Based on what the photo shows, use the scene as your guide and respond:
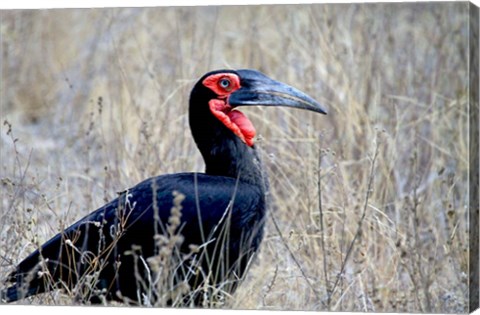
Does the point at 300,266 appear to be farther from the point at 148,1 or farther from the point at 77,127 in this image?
the point at 77,127

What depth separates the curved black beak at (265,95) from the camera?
6012mm

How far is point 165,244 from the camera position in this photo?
5.69m

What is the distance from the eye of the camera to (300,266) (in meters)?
6.21

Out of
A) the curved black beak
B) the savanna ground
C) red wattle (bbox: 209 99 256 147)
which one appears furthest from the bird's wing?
the curved black beak

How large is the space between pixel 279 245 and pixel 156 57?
1.93 m

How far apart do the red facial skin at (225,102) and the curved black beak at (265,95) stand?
0.09 feet

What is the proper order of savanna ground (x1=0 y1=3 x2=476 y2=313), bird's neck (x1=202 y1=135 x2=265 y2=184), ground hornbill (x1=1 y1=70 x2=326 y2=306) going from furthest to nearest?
savanna ground (x1=0 y1=3 x2=476 y2=313), bird's neck (x1=202 y1=135 x2=265 y2=184), ground hornbill (x1=1 y1=70 x2=326 y2=306)

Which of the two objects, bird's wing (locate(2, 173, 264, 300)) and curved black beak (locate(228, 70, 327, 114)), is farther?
curved black beak (locate(228, 70, 327, 114))

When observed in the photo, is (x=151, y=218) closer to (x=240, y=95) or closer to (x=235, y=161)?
(x=235, y=161)

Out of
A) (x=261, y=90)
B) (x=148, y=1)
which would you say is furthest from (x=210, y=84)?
(x=148, y=1)

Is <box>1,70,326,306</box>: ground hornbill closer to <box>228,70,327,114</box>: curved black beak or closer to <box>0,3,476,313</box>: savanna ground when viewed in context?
<box>228,70,327,114</box>: curved black beak

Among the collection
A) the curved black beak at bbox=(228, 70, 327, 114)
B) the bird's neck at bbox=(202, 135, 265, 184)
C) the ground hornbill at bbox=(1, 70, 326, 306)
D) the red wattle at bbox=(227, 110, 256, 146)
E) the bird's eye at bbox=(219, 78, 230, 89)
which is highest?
the bird's eye at bbox=(219, 78, 230, 89)

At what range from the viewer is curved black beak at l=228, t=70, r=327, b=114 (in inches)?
237

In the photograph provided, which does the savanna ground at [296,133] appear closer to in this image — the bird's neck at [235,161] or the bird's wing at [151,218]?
the bird's wing at [151,218]
